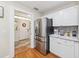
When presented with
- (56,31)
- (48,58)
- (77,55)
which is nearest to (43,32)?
(56,31)

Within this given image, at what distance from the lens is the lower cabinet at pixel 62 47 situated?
96.4 inches

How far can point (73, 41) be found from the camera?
234cm

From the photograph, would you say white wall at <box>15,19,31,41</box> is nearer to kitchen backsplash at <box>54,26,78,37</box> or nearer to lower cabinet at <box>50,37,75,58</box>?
kitchen backsplash at <box>54,26,78,37</box>

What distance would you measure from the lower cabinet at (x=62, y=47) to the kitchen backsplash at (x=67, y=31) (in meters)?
0.53

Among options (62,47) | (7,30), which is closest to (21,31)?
(7,30)

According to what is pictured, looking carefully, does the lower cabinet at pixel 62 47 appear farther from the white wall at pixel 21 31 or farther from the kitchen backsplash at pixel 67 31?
the white wall at pixel 21 31

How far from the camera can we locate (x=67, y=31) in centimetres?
330

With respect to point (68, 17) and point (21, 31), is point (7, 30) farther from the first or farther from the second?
point (21, 31)

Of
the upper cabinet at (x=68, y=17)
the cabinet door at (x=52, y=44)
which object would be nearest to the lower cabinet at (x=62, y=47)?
the cabinet door at (x=52, y=44)

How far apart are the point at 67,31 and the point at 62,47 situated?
85cm

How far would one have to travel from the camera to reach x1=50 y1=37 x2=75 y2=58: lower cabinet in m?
2.45

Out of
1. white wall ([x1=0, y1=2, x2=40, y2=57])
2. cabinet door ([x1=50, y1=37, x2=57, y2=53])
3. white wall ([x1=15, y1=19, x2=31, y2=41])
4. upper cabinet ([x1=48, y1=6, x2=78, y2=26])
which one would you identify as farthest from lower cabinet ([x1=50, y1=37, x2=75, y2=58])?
white wall ([x1=15, y1=19, x2=31, y2=41])

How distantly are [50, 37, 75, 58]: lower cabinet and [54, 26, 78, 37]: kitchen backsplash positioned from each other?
0.53m

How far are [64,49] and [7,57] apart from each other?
2.08 m
